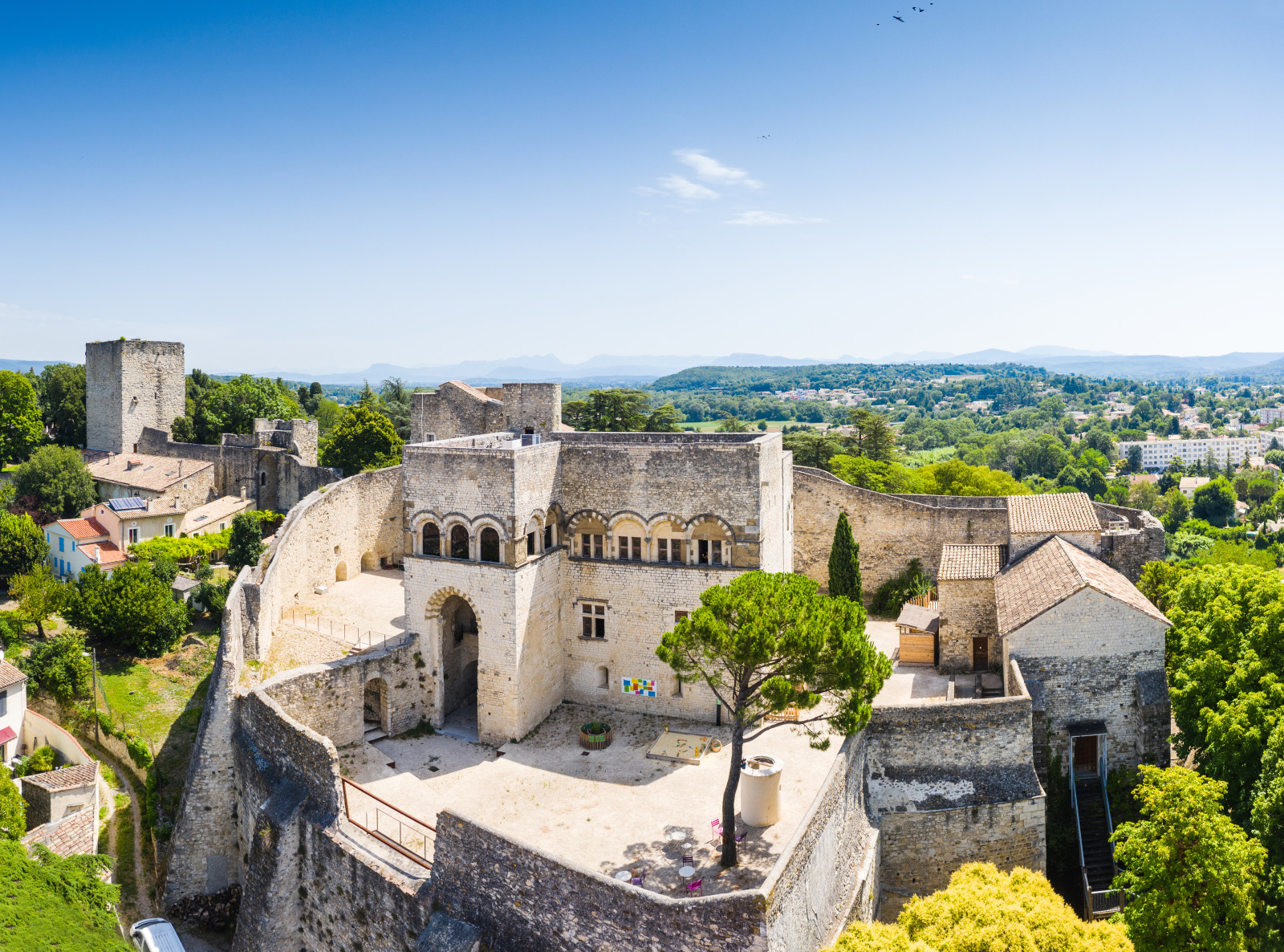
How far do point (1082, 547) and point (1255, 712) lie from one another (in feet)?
31.2

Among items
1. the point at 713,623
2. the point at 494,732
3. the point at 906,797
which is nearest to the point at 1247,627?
the point at 906,797

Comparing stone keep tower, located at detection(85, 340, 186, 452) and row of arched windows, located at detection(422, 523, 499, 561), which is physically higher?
stone keep tower, located at detection(85, 340, 186, 452)

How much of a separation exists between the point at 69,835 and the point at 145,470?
3407 cm

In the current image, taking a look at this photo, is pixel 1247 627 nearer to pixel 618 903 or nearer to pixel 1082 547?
pixel 1082 547

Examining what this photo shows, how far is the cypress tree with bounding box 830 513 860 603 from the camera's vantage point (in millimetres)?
31906

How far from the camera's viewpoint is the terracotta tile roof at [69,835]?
81.3 ft

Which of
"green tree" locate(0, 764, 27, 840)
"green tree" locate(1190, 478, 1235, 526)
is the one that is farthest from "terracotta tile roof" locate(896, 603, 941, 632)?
"green tree" locate(1190, 478, 1235, 526)

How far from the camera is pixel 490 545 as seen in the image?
24.2 meters

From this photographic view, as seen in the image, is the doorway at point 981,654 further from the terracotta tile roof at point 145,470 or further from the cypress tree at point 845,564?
the terracotta tile roof at point 145,470

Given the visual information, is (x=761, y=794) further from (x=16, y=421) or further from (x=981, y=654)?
(x=16, y=421)

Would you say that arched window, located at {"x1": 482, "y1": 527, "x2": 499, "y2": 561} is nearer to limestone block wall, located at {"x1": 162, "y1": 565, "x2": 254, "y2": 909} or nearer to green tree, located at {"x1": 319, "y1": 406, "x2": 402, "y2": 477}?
limestone block wall, located at {"x1": 162, "y1": 565, "x2": 254, "y2": 909}

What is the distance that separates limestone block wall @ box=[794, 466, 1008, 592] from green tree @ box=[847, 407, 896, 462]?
3210 cm

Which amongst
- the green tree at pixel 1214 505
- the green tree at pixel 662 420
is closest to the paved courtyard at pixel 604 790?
the green tree at pixel 662 420

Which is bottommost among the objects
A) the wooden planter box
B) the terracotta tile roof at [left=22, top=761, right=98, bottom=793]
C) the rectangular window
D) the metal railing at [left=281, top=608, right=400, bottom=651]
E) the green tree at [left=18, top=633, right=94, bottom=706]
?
the terracotta tile roof at [left=22, top=761, right=98, bottom=793]
